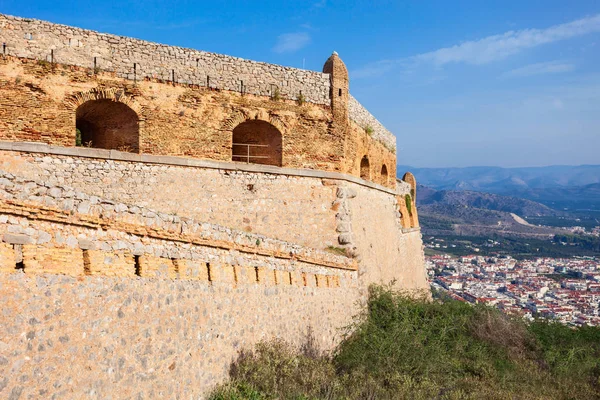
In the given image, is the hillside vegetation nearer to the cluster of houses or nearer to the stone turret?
the stone turret

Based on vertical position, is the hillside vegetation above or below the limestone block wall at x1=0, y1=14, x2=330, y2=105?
below

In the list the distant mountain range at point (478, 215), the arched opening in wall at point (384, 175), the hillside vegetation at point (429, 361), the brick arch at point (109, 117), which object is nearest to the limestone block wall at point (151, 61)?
the brick arch at point (109, 117)

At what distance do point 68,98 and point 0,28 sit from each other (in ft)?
6.08

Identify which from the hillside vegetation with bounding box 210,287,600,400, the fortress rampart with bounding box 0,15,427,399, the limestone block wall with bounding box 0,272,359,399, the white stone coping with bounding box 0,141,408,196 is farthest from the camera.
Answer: the white stone coping with bounding box 0,141,408,196

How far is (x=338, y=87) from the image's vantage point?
1492 cm

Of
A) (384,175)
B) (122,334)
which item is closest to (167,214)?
(122,334)

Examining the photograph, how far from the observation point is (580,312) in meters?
33.3

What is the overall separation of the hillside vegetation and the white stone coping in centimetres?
365

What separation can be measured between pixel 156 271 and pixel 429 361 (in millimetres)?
5927

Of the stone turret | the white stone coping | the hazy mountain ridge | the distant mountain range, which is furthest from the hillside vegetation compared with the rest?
the hazy mountain ridge

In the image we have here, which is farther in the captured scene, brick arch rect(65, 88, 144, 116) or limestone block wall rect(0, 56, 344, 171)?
brick arch rect(65, 88, 144, 116)

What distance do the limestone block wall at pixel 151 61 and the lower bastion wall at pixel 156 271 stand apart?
6.71 feet

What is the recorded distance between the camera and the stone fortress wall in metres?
11.3

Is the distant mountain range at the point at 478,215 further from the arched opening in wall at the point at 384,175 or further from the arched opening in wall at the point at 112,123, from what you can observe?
the arched opening in wall at the point at 112,123
